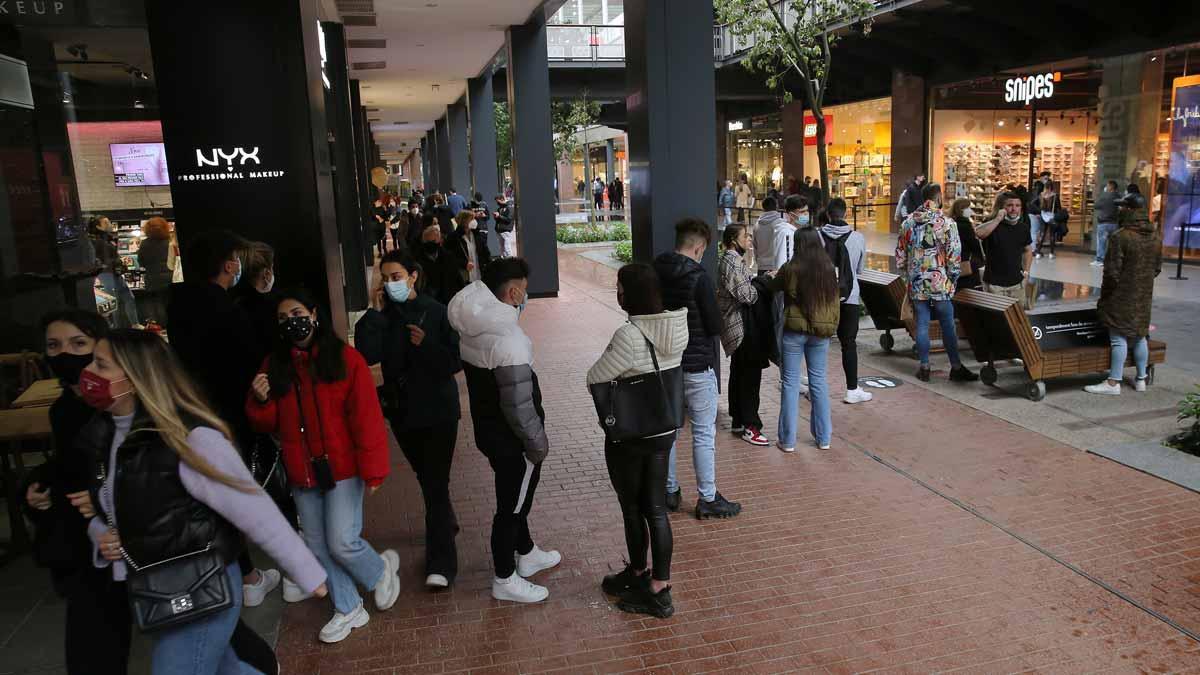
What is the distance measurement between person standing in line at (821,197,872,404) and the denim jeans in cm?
116

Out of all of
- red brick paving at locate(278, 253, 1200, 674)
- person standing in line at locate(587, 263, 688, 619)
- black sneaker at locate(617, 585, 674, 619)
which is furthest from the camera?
black sneaker at locate(617, 585, 674, 619)

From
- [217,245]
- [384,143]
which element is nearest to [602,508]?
[217,245]

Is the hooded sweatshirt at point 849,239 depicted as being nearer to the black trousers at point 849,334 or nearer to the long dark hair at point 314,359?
the black trousers at point 849,334

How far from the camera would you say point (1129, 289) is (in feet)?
25.8

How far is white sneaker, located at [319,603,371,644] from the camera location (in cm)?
430

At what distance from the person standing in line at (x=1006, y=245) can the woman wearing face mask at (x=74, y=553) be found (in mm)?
8357

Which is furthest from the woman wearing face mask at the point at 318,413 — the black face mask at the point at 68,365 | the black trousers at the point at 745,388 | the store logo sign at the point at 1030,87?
the store logo sign at the point at 1030,87

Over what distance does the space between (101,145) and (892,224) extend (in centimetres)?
2127

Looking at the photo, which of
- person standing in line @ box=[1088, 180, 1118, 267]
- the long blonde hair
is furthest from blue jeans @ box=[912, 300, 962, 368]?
person standing in line @ box=[1088, 180, 1118, 267]

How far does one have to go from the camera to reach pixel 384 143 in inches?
1917

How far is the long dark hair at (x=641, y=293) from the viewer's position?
14.2 ft

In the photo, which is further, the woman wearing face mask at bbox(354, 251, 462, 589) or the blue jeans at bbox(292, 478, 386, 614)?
the woman wearing face mask at bbox(354, 251, 462, 589)

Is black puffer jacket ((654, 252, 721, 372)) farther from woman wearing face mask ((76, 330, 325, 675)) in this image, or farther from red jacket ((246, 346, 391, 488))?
woman wearing face mask ((76, 330, 325, 675))

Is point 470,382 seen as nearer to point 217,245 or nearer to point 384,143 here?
point 217,245
